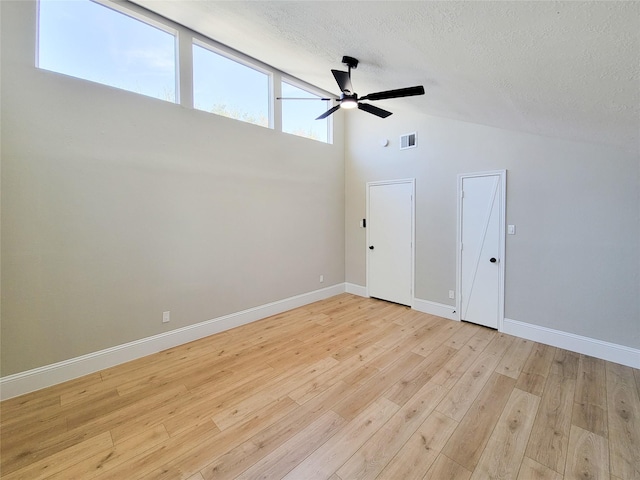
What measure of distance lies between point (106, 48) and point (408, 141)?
164 inches

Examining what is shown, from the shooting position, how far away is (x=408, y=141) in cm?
451

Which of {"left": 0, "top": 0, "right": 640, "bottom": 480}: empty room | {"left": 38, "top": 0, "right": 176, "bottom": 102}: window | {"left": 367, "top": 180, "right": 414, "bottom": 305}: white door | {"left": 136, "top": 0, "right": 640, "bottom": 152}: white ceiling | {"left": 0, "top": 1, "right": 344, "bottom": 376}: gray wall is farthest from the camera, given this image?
{"left": 367, "top": 180, "right": 414, "bottom": 305}: white door

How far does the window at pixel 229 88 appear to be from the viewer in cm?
350

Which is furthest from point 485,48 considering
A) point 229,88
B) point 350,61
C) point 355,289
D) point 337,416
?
point 355,289

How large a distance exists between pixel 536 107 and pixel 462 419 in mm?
2495

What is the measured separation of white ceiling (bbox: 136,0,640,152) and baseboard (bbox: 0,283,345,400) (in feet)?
11.2

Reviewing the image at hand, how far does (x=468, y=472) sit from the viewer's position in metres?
1.67

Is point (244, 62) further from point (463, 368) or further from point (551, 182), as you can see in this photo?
point (463, 368)

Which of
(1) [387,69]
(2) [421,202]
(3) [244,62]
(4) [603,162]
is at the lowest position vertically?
(2) [421,202]

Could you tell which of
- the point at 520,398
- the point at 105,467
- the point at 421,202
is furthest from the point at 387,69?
the point at 105,467

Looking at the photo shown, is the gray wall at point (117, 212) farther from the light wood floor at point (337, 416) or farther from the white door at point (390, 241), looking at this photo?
the white door at point (390, 241)

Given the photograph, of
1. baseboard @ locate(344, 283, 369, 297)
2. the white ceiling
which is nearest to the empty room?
the white ceiling

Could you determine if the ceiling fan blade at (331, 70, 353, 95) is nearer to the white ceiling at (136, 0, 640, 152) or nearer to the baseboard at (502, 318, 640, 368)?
the white ceiling at (136, 0, 640, 152)

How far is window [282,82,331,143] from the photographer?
4461 millimetres
